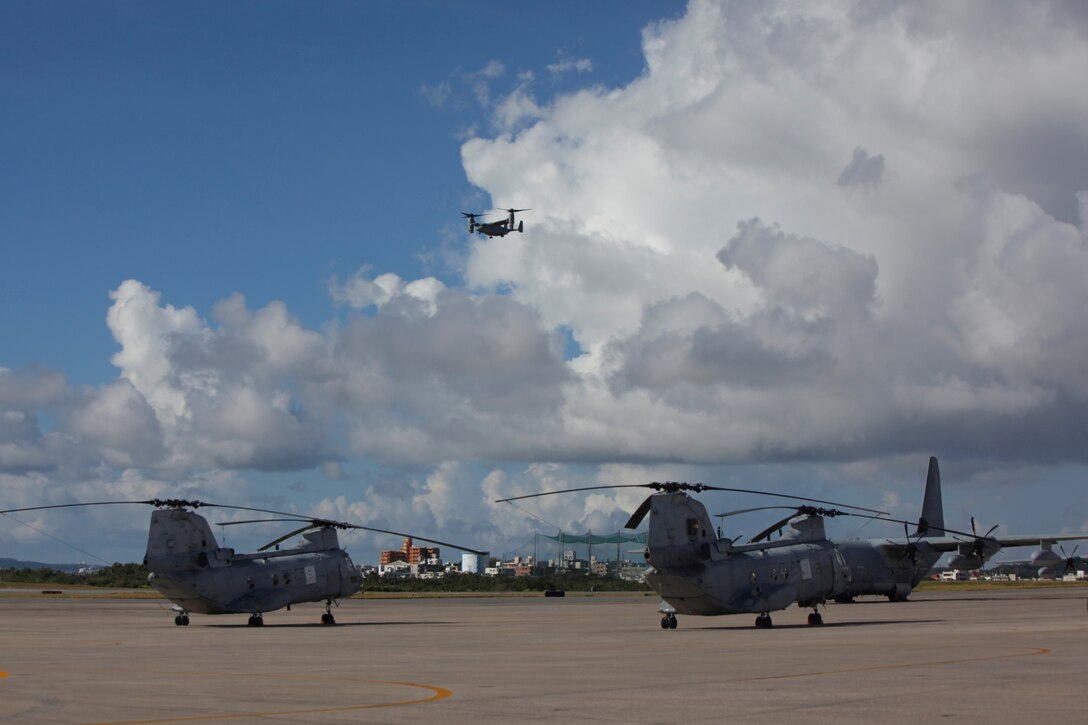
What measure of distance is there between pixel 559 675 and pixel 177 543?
31.2 metres

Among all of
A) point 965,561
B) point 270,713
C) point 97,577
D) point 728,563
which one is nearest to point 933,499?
point 965,561

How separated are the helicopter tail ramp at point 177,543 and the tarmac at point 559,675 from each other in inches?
178

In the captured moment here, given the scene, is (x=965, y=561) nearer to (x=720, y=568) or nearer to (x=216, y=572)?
(x=720, y=568)

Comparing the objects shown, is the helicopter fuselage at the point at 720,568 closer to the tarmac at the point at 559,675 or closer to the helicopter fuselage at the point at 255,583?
the tarmac at the point at 559,675

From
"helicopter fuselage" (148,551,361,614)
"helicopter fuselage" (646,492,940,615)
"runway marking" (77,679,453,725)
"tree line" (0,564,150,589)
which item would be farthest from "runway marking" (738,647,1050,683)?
"tree line" (0,564,150,589)

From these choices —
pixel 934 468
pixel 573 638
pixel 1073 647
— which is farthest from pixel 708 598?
pixel 934 468

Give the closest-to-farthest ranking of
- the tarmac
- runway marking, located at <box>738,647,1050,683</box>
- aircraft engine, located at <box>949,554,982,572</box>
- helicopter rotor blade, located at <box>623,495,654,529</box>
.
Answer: the tarmac → runway marking, located at <box>738,647,1050,683</box> → helicopter rotor blade, located at <box>623,495,654,529</box> → aircraft engine, located at <box>949,554,982,572</box>

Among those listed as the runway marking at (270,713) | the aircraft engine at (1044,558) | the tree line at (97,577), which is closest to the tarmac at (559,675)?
the runway marking at (270,713)

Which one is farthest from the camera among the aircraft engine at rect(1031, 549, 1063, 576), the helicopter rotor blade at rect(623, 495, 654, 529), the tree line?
the tree line

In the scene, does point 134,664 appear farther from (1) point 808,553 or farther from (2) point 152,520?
(1) point 808,553

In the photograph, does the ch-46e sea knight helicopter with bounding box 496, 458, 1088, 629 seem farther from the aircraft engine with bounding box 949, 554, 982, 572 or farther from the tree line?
the tree line

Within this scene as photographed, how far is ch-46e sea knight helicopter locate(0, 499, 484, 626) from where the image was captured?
168ft

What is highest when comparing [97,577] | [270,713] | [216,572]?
[97,577]

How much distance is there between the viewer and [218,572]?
51812mm
